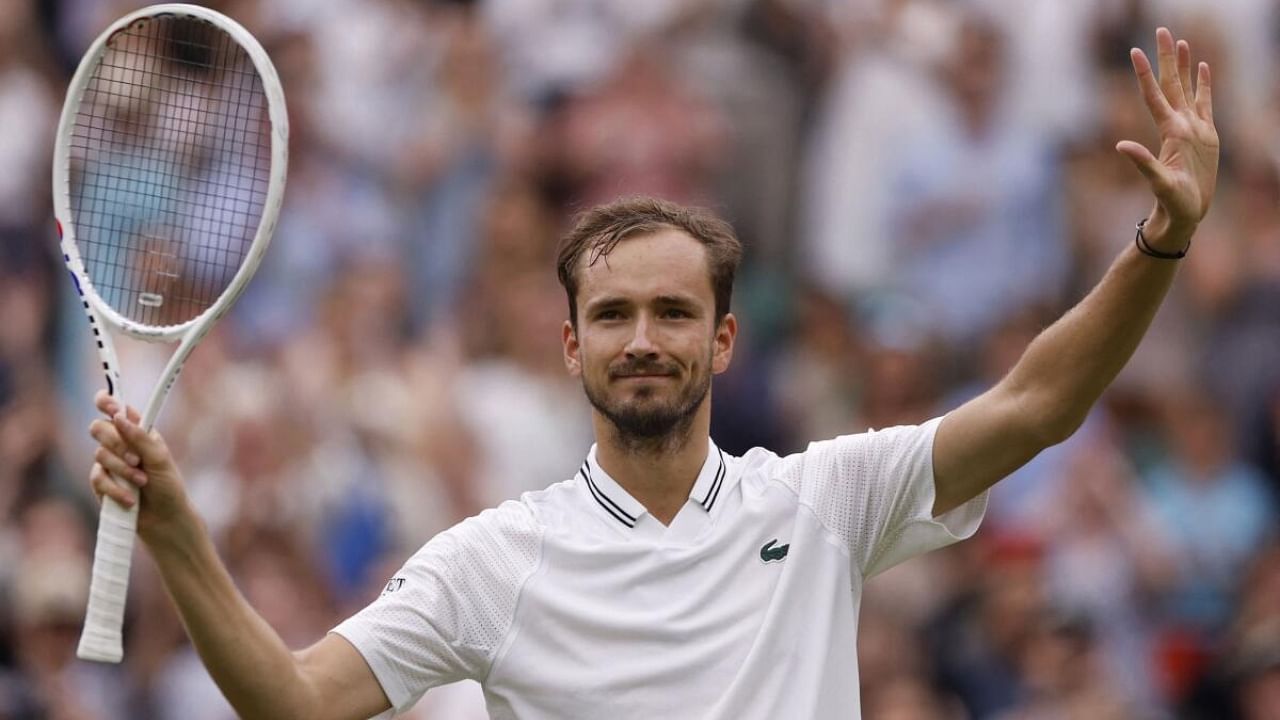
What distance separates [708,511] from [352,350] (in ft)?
20.0

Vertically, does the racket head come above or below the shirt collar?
above

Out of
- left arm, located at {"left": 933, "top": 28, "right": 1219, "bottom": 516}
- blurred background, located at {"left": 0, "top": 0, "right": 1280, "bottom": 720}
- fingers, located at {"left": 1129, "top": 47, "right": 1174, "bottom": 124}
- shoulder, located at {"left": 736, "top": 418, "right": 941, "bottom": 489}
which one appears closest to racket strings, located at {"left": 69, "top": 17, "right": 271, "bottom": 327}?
blurred background, located at {"left": 0, "top": 0, "right": 1280, "bottom": 720}

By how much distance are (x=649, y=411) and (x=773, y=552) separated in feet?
1.37

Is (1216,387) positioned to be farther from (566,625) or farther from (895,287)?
(566,625)

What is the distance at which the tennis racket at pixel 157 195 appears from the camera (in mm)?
4977

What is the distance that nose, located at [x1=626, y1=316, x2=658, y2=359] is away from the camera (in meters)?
4.93

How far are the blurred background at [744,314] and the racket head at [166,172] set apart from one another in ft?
3.87

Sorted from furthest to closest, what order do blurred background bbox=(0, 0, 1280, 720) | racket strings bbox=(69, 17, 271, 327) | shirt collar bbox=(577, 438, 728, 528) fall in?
blurred background bbox=(0, 0, 1280, 720)
racket strings bbox=(69, 17, 271, 327)
shirt collar bbox=(577, 438, 728, 528)

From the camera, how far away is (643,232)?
5.12m

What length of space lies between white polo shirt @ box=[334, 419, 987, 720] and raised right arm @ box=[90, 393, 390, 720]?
0.25m

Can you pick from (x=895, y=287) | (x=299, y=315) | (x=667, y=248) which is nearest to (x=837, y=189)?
(x=895, y=287)

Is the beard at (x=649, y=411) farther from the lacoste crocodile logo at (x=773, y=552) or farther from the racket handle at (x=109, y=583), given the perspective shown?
the racket handle at (x=109, y=583)

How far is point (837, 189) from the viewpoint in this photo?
11555 mm

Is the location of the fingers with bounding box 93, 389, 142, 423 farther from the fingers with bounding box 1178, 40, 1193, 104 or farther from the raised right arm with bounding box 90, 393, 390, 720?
the fingers with bounding box 1178, 40, 1193, 104
